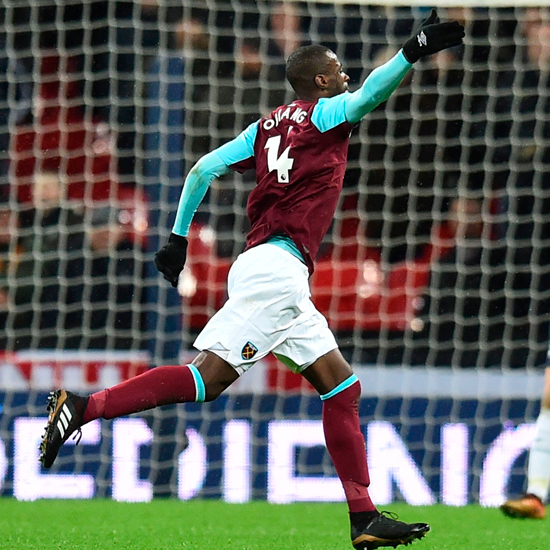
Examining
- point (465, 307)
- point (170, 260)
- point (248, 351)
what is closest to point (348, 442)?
point (248, 351)

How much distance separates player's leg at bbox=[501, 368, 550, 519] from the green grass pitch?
0.29ft

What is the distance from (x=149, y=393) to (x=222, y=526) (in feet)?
4.89

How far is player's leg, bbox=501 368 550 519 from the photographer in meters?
4.40

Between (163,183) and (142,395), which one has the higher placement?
(163,183)

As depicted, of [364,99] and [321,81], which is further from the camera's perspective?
[321,81]

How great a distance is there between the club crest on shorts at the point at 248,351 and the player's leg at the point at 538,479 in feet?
4.87

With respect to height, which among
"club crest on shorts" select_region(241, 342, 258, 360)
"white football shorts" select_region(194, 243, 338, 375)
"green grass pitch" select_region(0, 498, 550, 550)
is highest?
"white football shorts" select_region(194, 243, 338, 375)

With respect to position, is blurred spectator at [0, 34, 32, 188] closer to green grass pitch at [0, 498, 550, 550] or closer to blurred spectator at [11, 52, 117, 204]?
blurred spectator at [11, 52, 117, 204]

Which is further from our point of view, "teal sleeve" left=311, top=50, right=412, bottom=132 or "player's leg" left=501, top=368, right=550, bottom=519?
"player's leg" left=501, top=368, right=550, bottom=519

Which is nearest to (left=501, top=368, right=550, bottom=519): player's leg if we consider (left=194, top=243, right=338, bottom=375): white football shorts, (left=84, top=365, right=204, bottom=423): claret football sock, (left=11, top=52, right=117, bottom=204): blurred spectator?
(left=194, top=243, right=338, bottom=375): white football shorts

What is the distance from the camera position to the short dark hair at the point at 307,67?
3.62 metres

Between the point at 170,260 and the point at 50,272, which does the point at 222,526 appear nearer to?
the point at 170,260

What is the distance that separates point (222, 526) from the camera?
4.70m

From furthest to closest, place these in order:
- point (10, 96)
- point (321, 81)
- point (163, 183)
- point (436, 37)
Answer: point (10, 96) → point (163, 183) → point (321, 81) → point (436, 37)
